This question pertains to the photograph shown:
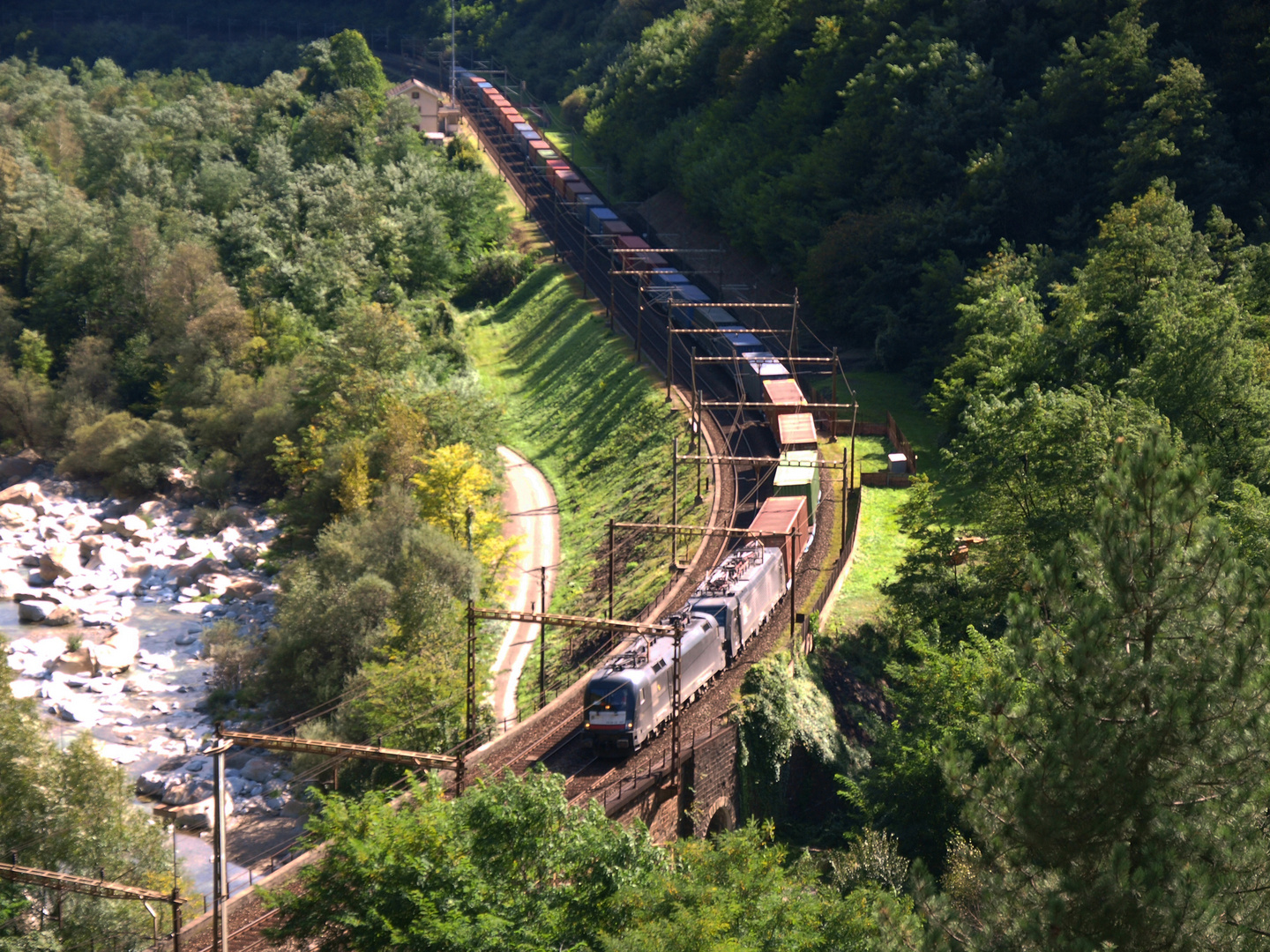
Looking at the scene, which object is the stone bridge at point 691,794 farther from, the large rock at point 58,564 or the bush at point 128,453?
the bush at point 128,453

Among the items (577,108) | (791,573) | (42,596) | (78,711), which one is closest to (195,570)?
(42,596)

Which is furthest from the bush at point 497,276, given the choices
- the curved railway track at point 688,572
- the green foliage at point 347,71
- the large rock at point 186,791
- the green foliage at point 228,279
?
the large rock at point 186,791

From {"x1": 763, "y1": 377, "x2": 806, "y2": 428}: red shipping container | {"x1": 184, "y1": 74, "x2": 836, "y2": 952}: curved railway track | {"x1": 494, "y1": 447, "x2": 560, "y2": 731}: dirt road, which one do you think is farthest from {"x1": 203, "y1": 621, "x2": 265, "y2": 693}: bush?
{"x1": 763, "y1": 377, "x2": 806, "y2": 428}: red shipping container

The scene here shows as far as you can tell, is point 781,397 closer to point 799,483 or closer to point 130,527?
point 799,483

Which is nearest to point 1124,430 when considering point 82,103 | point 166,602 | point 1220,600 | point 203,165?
point 1220,600

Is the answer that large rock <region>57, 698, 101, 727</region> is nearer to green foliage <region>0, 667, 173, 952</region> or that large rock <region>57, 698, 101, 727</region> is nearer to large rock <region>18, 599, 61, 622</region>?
large rock <region>18, 599, 61, 622</region>

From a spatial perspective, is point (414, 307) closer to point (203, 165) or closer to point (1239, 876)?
point (203, 165)
